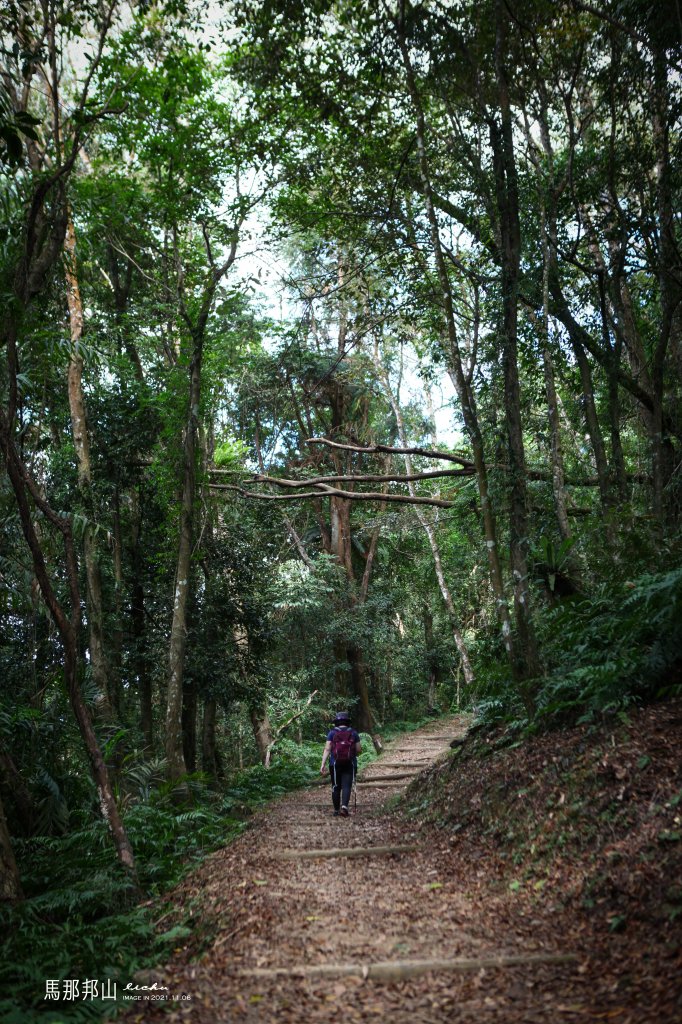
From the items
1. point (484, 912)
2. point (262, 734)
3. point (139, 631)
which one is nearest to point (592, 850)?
point (484, 912)

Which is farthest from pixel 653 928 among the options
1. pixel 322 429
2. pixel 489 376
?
pixel 322 429

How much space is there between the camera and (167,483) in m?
11.9

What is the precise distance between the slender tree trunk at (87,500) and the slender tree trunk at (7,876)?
522 cm

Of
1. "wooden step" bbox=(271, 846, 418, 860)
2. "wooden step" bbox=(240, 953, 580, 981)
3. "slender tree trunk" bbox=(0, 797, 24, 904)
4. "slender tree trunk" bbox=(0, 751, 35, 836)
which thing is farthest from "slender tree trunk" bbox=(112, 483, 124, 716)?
"wooden step" bbox=(240, 953, 580, 981)

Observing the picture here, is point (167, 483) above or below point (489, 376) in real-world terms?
below

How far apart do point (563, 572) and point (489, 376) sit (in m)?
3.68

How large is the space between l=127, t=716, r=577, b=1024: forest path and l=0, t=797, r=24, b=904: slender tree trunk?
140cm

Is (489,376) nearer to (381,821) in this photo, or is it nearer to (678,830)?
(381,821)

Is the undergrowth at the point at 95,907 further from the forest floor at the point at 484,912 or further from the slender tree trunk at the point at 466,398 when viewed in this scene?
the slender tree trunk at the point at 466,398

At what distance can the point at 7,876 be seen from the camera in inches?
205

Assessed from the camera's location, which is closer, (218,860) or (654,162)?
(218,860)

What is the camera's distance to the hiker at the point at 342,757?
9.73 m

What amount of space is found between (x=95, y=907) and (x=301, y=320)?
399 inches

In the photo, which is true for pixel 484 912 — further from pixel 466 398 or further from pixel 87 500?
pixel 87 500
